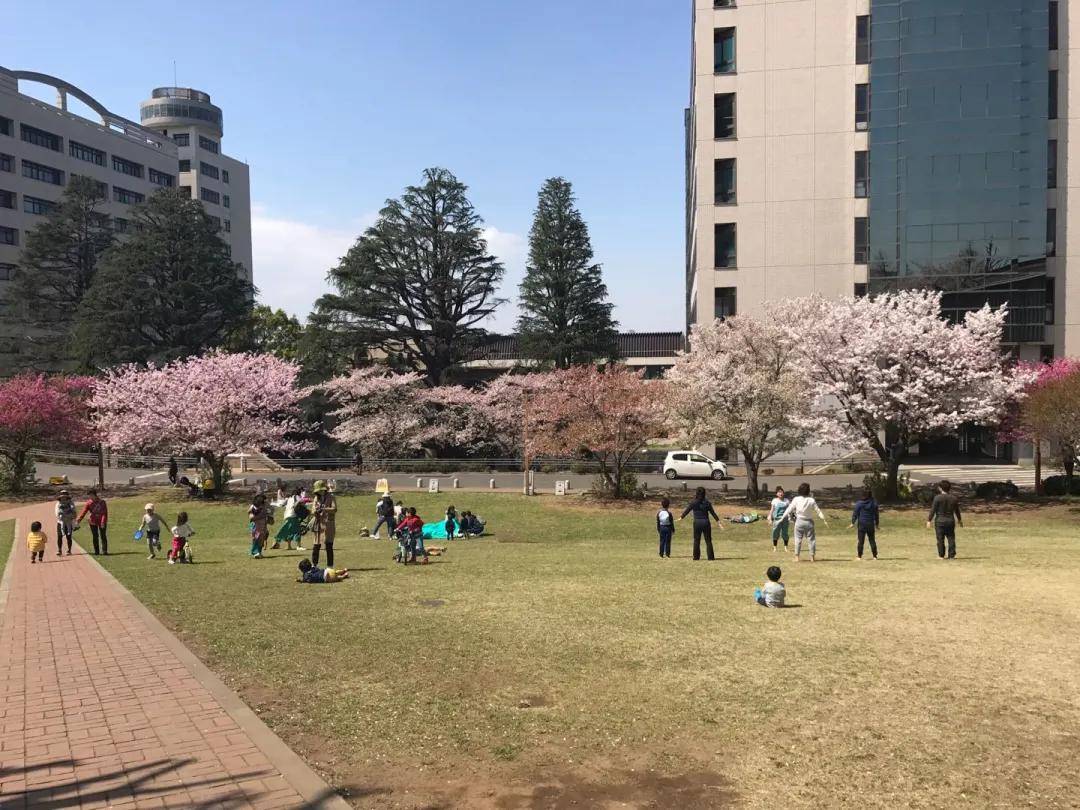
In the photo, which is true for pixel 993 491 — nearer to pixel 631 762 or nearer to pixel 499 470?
pixel 499 470

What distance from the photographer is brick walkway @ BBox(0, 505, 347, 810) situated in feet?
21.4

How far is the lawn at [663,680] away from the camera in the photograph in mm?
6555

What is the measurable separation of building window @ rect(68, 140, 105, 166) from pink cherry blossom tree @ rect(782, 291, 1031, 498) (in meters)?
77.0

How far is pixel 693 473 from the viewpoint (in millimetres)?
43062

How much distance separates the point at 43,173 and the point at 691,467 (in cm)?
6962

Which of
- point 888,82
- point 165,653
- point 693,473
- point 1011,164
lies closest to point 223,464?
point 693,473

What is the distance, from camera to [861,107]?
4503 centimetres

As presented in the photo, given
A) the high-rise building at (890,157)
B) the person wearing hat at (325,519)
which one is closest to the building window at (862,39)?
the high-rise building at (890,157)

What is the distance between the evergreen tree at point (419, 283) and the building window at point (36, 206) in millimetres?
41744

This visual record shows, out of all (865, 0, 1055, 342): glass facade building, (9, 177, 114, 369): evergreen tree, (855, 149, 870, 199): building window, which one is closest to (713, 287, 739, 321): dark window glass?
(865, 0, 1055, 342): glass facade building

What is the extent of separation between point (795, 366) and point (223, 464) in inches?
1088

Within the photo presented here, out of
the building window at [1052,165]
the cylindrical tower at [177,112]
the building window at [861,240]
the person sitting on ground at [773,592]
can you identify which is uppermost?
the cylindrical tower at [177,112]

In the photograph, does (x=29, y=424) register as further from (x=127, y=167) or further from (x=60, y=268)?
(x=127, y=167)

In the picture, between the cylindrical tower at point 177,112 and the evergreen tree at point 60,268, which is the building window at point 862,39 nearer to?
the evergreen tree at point 60,268
